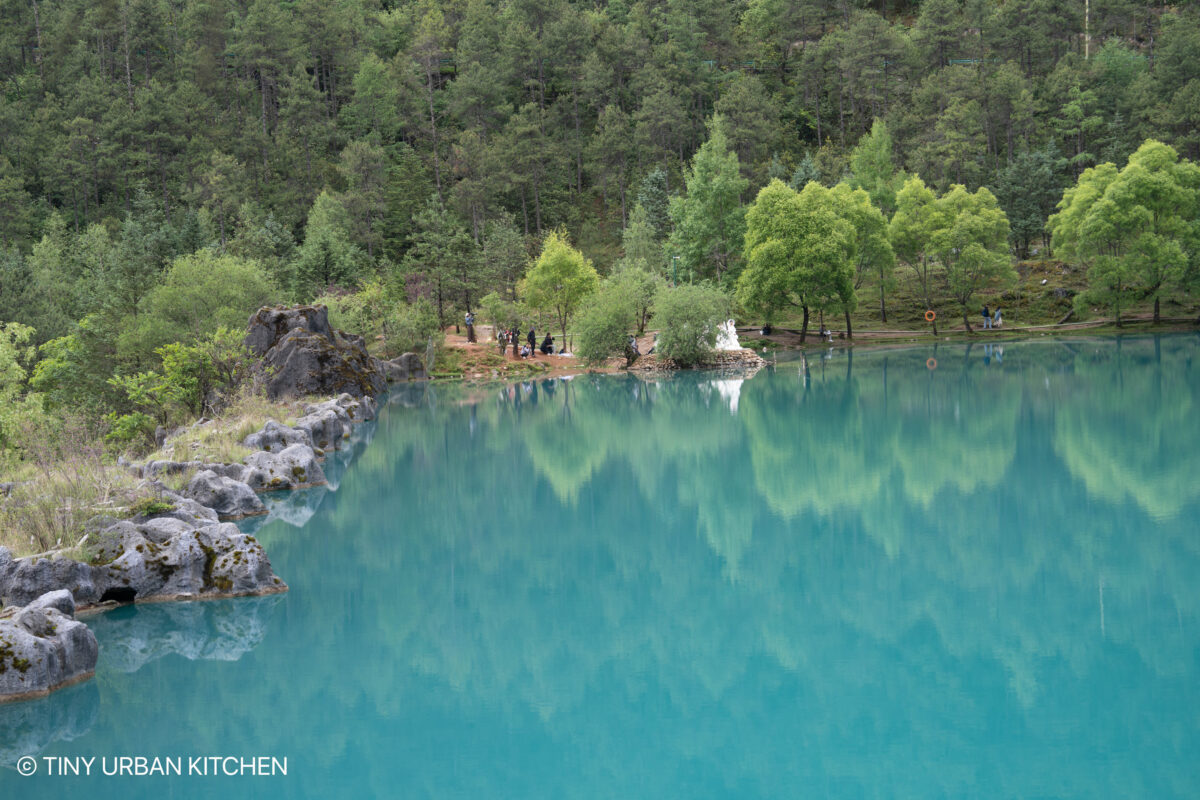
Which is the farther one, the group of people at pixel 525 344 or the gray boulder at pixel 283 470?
the group of people at pixel 525 344

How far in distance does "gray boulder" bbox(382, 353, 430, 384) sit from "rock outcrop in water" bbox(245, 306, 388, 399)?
12.4 meters

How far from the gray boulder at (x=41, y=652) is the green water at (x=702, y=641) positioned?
1.10ft

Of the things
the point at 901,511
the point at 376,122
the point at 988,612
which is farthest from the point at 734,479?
the point at 376,122

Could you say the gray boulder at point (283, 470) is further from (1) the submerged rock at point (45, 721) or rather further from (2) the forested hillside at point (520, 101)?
(2) the forested hillside at point (520, 101)

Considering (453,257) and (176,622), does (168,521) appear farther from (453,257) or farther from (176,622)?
(453,257)

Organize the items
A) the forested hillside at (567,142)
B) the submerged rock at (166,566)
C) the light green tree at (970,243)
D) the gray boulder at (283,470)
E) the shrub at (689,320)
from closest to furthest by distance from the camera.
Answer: the submerged rock at (166,566), the gray boulder at (283,470), the shrub at (689,320), the light green tree at (970,243), the forested hillside at (567,142)

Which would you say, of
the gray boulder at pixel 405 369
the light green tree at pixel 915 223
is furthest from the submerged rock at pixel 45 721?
the light green tree at pixel 915 223

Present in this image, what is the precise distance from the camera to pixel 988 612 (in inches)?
545

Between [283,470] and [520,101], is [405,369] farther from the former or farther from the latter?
[520,101]

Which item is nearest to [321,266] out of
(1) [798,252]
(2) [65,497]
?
(1) [798,252]

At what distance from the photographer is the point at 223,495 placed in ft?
71.2

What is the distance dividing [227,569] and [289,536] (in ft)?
13.6

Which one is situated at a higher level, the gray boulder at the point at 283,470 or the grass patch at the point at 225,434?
the grass patch at the point at 225,434

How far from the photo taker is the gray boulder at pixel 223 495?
2141 centimetres
